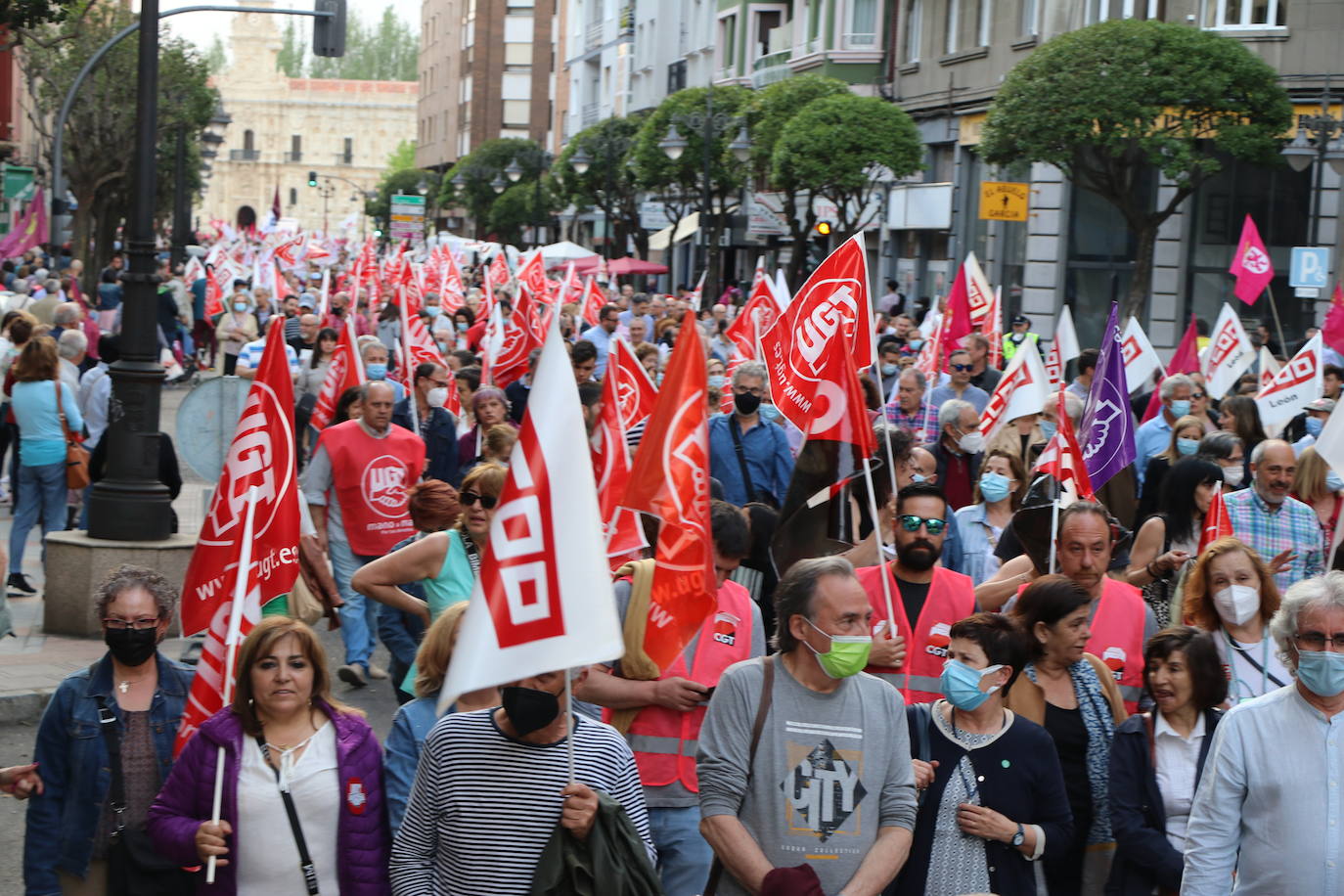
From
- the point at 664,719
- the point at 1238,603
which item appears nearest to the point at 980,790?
the point at 664,719

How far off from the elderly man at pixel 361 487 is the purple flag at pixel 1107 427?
138 inches

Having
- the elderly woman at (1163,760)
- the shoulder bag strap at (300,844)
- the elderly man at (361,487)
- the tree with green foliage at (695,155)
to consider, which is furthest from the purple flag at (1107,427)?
the tree with green foliage at (695,155)

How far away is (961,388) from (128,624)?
29.4ft

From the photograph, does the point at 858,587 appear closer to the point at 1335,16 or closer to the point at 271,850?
the point at 271,850

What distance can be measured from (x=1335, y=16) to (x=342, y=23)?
47.8 ft

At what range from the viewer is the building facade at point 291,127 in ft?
558

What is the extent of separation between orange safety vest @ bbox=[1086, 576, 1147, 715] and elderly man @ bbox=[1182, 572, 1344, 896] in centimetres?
132

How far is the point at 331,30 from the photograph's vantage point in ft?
74.2

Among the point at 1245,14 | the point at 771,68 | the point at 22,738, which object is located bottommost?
the point at 22,738

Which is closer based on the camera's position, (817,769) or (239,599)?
(817,769)

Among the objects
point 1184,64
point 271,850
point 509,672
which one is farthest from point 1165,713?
point 1184,64

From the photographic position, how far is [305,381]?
53.3ft

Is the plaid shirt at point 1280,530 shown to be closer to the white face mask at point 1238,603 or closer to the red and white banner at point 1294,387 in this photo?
the white face mask at point 1238,603

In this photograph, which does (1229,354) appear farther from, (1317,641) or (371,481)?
(1317,641)
